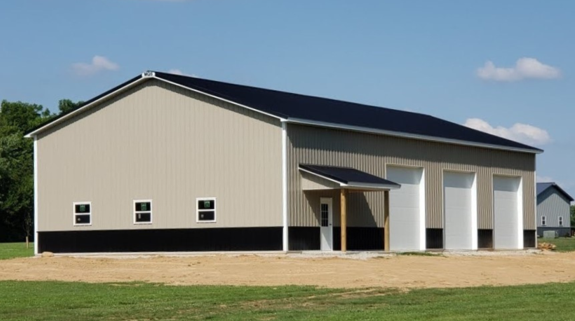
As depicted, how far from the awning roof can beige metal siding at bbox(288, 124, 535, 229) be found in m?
0.37

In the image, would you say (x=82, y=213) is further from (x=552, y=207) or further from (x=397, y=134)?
(x=552, y=207)

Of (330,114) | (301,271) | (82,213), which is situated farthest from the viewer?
(330,114)

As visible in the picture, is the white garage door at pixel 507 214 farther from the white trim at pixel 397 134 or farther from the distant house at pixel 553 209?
the distant house at pixel 553 209

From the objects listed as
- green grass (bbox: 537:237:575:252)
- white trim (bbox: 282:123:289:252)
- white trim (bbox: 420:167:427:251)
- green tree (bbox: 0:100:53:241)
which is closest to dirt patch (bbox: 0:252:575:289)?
white trim (bbox: 282:123:289:252)

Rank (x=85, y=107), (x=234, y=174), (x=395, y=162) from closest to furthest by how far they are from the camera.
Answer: (x=234, y=174)
(x=85, y=107)
(x=395, y=162)

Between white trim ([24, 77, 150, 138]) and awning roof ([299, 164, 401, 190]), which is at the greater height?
white trim ([24, 77, 150, 138])

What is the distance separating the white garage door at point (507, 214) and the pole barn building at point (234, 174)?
370cm

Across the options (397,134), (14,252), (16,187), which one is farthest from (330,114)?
(16,187)

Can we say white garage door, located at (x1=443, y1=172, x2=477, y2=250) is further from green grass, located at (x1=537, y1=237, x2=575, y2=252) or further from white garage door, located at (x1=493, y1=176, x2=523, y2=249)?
green grass, located at (x1=537, y1=237, x2=575, y2=252)

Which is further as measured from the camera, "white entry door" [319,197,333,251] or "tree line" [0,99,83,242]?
"tree line" [0,99,83,242]

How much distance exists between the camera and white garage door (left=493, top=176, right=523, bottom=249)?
5466cm

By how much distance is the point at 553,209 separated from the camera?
10894 cm

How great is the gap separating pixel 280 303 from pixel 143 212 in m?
21.7

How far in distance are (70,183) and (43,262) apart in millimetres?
5959
